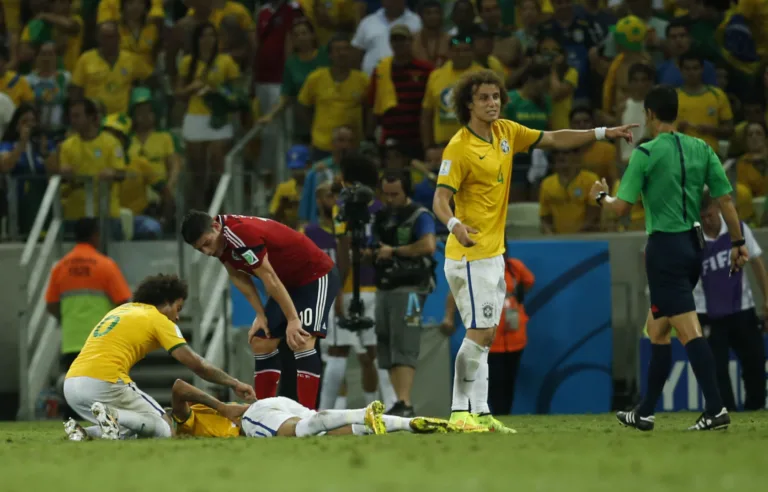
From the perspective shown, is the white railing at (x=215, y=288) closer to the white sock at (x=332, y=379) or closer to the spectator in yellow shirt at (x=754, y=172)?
the white sock at (x=332, y=379)

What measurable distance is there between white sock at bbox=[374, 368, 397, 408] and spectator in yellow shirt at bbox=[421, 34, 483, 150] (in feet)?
10.1

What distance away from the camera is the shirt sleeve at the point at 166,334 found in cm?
977

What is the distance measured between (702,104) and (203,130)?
19.9 ft

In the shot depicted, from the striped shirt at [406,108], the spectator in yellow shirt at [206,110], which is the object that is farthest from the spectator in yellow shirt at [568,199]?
the spectator in yellow shirt at [206,110]

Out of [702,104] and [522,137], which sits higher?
[702,104]

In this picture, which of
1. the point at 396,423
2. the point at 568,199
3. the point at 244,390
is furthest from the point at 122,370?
the point at 568,199

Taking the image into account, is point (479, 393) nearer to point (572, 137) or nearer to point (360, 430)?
point (360, 430)

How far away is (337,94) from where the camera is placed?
16.9 m

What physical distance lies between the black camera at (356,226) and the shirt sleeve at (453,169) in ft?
9.69

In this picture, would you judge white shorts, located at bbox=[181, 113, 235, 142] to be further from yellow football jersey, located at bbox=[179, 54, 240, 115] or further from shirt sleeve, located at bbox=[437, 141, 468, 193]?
shirt sleeve, located at bbox=[437, 141, 468, 193]

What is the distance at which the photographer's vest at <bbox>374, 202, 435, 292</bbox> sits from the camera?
43.1ft

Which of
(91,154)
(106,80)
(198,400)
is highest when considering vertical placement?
(106,80)

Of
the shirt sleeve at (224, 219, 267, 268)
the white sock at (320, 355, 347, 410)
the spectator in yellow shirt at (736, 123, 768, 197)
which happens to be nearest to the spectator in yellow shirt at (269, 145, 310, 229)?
the white sock at (320, 355, 347, 410)

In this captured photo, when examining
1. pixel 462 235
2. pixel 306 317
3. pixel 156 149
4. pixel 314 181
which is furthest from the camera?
pixel 156 149
